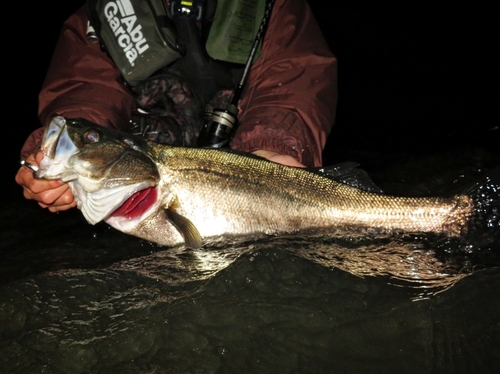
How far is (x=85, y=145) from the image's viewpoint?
2703 millimetres

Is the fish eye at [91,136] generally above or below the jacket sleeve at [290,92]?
below

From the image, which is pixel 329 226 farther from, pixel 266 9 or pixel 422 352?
pixel 266 9

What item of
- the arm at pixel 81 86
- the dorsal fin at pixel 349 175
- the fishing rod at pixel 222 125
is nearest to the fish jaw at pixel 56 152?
the arm at pixel 81 86

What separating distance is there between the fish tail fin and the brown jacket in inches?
51.4

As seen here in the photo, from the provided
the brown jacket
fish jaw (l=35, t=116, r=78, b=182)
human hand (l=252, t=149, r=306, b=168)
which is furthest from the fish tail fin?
fish jaw (l=35, t=116, r=78, b=182)

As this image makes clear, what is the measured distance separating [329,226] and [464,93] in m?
8.35

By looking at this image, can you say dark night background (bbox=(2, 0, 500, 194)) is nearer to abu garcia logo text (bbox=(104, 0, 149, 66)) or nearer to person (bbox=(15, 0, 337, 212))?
person (bbox=(15, 0, 337, 212))

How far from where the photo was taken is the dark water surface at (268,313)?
1642 millimetres

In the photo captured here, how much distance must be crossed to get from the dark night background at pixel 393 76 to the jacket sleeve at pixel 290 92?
8.18ft

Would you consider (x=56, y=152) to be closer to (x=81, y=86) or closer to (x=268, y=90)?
(x=81, y=86)

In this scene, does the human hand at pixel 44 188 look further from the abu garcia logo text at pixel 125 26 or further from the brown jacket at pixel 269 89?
the abu garcia logo text at pixel 125 26

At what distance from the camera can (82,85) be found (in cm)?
376

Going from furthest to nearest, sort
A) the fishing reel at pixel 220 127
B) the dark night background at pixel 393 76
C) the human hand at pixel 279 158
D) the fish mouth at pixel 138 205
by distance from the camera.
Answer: the dark night background at pixel 393 76 < the fishing reel at pixel 220 127 < the human hand at pixel 279 158 < the fish mouth at pixel 138 205

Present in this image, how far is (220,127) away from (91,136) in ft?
3.58
